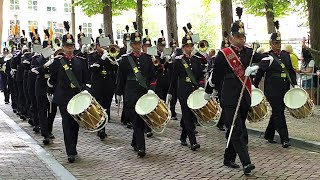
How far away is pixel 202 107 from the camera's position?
31.3 feet

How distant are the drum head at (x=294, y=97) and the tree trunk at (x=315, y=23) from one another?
20.5ft

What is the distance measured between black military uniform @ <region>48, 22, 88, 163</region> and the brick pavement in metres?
0.35

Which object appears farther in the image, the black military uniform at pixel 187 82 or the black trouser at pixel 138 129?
the black military uniform at pixel 187 82

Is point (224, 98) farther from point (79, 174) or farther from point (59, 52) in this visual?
point (59, 52)

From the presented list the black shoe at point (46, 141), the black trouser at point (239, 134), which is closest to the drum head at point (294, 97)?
the black trouser at point (239, 134)

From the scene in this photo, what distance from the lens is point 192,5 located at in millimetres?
59000

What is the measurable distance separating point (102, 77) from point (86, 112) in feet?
13.7

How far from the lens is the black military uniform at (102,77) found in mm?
12102

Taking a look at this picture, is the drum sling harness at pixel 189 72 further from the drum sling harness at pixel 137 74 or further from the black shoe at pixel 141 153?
the black shoe at pixel 141 153

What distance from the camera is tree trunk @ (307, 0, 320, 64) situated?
16.1 m

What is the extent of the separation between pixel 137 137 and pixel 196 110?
44.5 inches

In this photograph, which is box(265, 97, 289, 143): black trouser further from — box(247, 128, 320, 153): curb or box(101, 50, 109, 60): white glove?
box(101, 50, 109, 60): white glove

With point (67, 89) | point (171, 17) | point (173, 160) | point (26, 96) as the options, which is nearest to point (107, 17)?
point (171, 17)

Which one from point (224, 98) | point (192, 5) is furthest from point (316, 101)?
point (192, 5)
